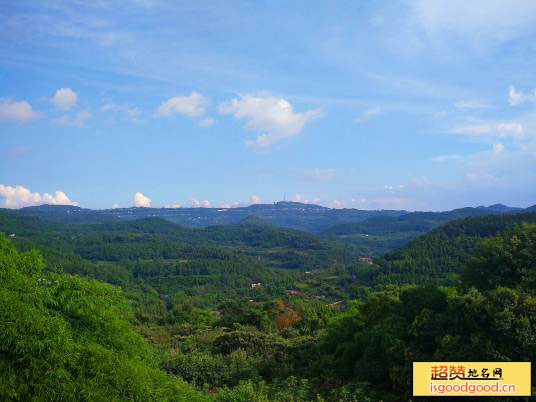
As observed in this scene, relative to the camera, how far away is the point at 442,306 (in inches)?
587

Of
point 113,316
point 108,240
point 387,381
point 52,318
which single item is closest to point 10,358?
point 52,318

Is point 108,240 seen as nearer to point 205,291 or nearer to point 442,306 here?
point 205,291

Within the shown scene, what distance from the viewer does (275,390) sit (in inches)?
578

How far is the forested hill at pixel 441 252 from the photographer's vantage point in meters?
75.7

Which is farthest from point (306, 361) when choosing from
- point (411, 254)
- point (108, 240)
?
point (108, 240)

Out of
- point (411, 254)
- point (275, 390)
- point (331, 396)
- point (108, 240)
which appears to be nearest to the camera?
point (331, 396)

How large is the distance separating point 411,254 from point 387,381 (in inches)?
3119

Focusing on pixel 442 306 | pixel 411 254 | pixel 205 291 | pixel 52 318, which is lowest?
pixel 205 291

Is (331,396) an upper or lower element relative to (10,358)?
lower

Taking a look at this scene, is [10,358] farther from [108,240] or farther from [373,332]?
[108,240]

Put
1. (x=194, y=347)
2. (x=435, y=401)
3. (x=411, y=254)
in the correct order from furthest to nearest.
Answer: (x=411, y=254) < (x=194, y=347) < (x=435, y=401)

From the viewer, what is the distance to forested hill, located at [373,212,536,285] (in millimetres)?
75688

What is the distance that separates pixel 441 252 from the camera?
274 ft

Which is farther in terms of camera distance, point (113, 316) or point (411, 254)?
point (411, 254)
